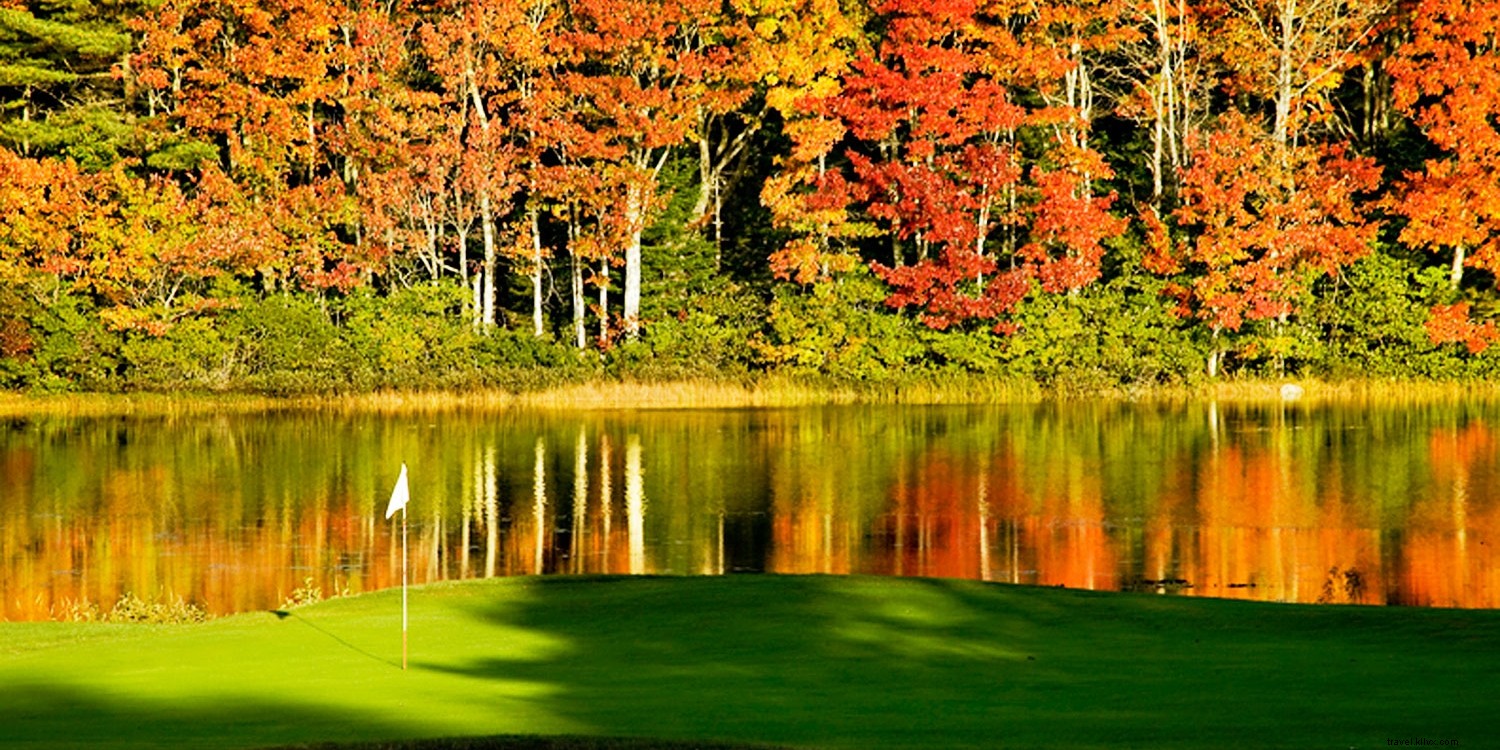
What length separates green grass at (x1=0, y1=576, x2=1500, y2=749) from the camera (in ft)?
40.5

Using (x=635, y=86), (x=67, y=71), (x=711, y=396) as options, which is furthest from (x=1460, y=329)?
(x=67, y=71)

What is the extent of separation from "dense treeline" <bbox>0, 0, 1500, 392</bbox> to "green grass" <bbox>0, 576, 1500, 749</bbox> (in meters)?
36.0

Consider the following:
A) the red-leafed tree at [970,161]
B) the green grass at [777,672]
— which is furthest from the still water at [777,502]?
the red-leafed tree at [970,161]

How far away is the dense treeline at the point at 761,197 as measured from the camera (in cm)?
5509

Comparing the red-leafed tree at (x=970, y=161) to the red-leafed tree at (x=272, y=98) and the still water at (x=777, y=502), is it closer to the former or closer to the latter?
the still water at (x=777, y=502)

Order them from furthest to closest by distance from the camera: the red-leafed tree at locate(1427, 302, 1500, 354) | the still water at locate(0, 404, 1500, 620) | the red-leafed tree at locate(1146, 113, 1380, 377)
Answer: the red-leafed tree at locate(1146, 113, 1380, 377) → the red-leafed tree at locate(1427, 302, 1500, 354) → the still water at locate(0, 404, 1500, 620)

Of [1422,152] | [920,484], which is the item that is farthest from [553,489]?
[1422,152]

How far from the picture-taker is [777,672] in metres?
15.2

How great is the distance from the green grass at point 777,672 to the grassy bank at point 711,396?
111ft

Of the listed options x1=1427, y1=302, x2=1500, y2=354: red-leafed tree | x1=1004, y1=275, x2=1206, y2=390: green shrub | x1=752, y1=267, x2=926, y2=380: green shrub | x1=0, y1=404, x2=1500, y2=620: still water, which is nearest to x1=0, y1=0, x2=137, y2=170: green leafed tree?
x1=0, y1=404, x2=1500, y2=620: still water

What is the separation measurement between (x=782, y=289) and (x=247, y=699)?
44.4 metres

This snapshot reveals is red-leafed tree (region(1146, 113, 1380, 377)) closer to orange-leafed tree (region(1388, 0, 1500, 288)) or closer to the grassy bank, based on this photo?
orange-leafed tree (region(1388, 0, 1500, 288))

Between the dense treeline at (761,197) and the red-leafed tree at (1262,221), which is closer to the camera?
the red-leafed tree at (1262,221)

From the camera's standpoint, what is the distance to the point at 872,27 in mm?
60906
